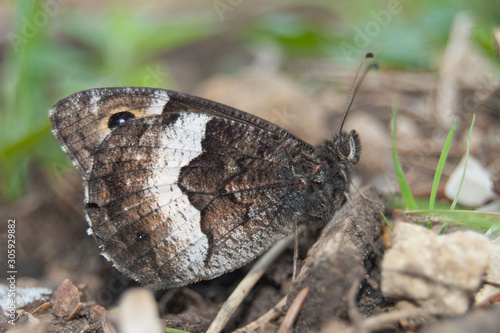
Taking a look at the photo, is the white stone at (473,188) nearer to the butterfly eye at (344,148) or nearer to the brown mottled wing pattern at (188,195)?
the butterfly eye at (344,148)

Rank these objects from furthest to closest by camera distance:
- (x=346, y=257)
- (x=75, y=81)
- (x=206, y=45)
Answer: (x=206, y=45) < (x=75, y=81) < (x=346, y=257)

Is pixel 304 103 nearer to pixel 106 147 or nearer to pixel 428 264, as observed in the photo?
pixel 106 147

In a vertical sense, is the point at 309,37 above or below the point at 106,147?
above

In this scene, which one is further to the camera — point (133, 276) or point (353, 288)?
point (133, 276)

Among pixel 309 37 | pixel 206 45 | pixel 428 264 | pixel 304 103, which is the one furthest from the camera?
pixel 206 45

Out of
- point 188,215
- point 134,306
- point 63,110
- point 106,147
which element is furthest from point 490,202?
point 63,110

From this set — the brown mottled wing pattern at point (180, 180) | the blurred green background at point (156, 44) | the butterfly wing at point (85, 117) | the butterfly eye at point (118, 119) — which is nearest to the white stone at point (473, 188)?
the brown mottled wing pattern at point (180, 180)

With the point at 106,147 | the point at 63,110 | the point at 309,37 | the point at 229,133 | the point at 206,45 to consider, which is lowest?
the point at 229,133

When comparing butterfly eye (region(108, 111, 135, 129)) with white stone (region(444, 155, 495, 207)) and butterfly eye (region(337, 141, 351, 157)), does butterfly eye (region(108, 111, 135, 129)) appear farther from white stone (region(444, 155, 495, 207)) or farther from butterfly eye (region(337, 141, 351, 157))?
white stone (region(444, 155, 495, 207))
